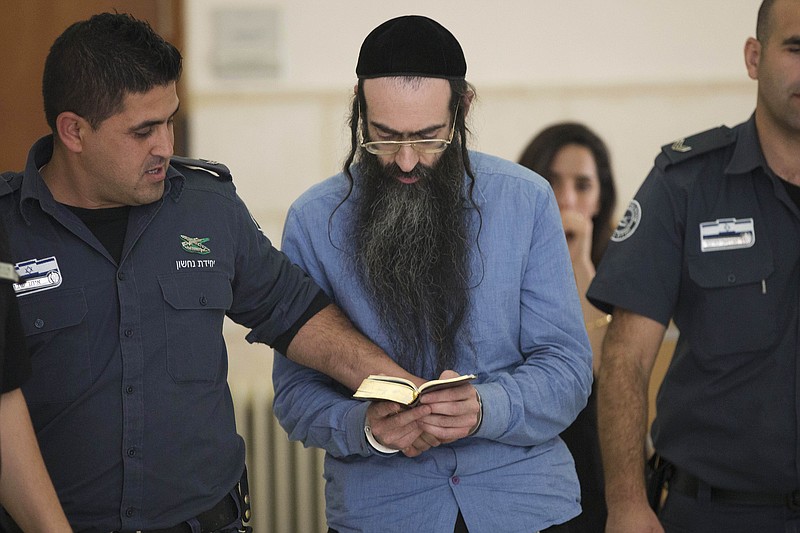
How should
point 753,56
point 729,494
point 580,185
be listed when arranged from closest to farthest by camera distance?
point 729,494 < point 753,56 < point 580,185

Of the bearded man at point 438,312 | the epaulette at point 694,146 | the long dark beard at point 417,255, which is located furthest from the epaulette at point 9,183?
the epaulette at point 694,146

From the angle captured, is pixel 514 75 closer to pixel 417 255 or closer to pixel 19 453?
pixel 417 255

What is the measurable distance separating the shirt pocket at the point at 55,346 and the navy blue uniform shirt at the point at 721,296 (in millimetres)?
1331

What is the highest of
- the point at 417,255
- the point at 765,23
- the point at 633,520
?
the point at 765,23

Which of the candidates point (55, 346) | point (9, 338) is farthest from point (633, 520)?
point (9, 338)

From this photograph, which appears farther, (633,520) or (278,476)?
(278,476)

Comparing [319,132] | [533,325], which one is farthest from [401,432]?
[319,132]

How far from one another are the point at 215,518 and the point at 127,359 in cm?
41

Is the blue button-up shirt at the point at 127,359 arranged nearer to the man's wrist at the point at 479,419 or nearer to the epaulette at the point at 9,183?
the epaulette at the point at 9,183

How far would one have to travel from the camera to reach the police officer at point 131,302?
2.16 m

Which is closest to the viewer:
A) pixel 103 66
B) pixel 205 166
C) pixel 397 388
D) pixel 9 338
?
pixel 9 338

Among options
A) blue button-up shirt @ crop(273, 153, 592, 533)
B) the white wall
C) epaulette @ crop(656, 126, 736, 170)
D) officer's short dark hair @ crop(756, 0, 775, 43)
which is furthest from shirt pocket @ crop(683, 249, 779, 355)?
the white wall

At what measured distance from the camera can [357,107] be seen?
8.38 feet

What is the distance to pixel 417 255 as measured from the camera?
2473 millimetres
